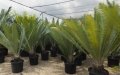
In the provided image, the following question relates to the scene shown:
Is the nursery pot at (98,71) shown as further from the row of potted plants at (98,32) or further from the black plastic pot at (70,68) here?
the black plastic pot at (70,68)

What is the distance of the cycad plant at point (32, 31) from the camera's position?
5.94 meters

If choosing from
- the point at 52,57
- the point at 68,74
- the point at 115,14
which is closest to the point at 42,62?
the point at 52,57

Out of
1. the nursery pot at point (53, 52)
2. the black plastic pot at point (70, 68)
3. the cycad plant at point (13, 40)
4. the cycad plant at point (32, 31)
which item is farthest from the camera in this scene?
the nursery pot at point (53, 52)

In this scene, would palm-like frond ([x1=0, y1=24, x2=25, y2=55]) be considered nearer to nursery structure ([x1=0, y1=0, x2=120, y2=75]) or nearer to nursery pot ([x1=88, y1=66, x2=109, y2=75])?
nursery structure ([x1=0, y1=0, x2=120, y2=75])

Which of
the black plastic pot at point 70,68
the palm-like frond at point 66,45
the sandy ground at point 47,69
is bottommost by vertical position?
the sandy ground at point 47,69

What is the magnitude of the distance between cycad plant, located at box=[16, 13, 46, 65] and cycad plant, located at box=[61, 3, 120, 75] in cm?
161

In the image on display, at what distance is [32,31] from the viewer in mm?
5930

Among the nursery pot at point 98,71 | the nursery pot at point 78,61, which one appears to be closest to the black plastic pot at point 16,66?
the nursery pot at point 78,61

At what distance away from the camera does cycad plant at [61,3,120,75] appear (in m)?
3.74

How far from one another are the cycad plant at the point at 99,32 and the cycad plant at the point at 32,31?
5.29 ft

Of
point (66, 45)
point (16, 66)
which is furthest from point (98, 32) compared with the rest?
point (16, 66)

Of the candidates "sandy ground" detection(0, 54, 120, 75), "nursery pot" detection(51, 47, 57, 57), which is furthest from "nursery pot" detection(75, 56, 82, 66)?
"nursery pot" detection(51, 47, 57, 57)

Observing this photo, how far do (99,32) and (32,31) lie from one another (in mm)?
2379

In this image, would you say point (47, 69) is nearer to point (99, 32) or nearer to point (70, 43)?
point (70, 43)
